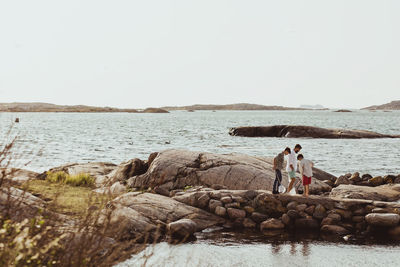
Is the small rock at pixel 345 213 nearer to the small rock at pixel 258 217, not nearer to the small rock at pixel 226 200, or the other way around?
the small rock at pixel 258 217

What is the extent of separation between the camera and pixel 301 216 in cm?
1611

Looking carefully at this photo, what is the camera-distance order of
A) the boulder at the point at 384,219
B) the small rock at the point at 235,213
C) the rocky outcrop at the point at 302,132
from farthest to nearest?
the rocky outcrop at the point at 302,132, the small rock at the point at 235,213, the boulder at the point at 384,219

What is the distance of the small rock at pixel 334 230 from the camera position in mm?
15312

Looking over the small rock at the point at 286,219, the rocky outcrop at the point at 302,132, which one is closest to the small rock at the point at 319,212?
the small rock at the point at 286,219

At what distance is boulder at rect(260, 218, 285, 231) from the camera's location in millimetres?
15594

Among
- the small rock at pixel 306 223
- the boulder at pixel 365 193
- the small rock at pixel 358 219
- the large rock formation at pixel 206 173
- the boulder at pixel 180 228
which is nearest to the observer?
the boulder at pixel 180 228

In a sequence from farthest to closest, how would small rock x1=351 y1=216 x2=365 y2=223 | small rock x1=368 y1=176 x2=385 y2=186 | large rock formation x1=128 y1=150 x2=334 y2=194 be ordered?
1. small rock x1=368 y1=176 x2=385 y2=186
2. large rock formation x1=128 y1=150 x2=334 y2=194
3. small rock x1=351 y1=216 x2=365 y2=223

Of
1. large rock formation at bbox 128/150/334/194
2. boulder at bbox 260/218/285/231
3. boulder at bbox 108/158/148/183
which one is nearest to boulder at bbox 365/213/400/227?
boulder at bbox 260/218/285/231

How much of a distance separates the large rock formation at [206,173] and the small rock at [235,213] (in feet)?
9.87

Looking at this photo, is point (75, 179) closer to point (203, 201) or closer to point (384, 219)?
point (203, 201)

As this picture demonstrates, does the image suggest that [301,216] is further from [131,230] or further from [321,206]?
[131,230]

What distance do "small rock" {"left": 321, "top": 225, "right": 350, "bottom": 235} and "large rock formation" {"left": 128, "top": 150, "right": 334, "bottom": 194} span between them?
4140 millimetres

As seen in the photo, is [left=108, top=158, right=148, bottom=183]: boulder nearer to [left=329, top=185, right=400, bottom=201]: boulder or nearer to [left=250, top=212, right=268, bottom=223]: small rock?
[left=250, top=212, right=268, bottom=223]: small rock

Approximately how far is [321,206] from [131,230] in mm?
6810
